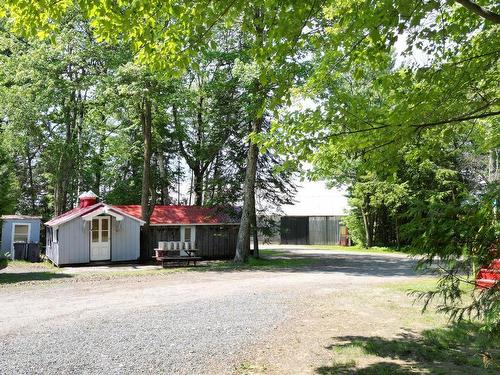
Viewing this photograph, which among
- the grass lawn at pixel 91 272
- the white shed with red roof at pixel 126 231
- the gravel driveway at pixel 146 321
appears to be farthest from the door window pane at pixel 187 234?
the gravel driveway at pixel 146 321

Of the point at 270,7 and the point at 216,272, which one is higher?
the point at 270,7

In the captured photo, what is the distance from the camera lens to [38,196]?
131 feet

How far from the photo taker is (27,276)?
17234mm

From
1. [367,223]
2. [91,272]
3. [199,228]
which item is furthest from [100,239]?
[367,223]

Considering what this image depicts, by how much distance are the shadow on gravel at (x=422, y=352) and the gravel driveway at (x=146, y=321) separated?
1.36 m

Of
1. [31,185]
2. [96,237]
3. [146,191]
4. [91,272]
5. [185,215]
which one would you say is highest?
[31,185]

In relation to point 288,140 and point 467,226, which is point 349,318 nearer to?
point 288,140

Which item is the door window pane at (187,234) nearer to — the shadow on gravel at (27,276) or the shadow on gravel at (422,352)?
the shadow on gravel at (27,276)

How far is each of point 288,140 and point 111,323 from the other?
480cm

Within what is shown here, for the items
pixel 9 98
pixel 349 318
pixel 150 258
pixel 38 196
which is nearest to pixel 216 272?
pixel 150 258

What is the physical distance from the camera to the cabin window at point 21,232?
83.3 feet

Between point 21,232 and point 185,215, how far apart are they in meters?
8.94

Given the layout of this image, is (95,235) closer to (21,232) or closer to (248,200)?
(21,232)

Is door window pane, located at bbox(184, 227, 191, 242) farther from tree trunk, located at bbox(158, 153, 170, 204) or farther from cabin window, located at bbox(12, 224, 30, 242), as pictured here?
tree trunk, located at bbox(158, 153, 170, 204)
